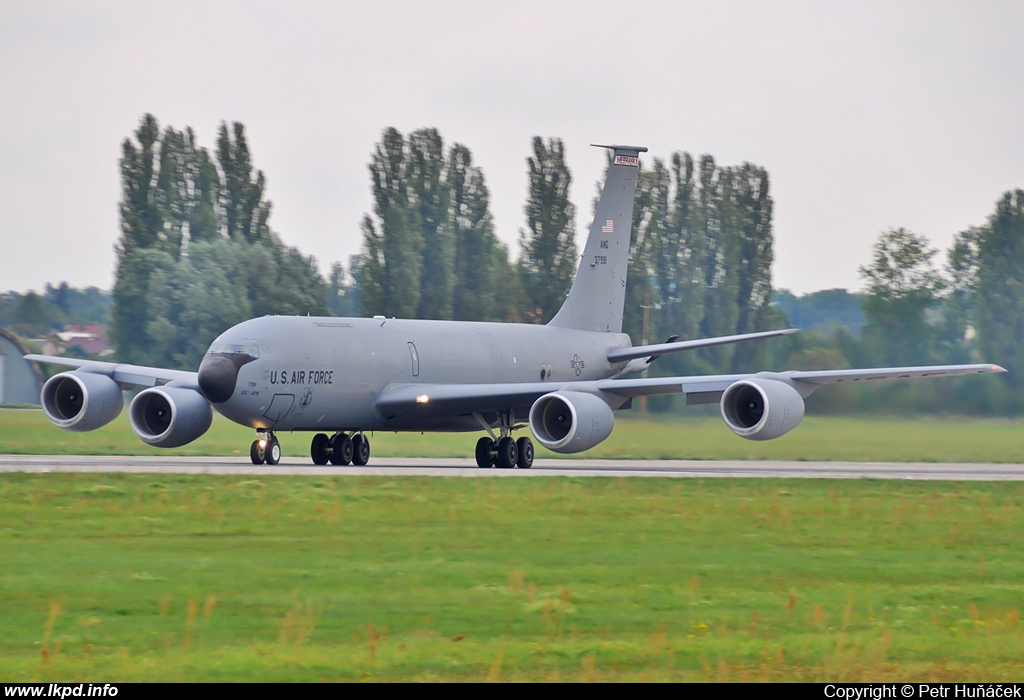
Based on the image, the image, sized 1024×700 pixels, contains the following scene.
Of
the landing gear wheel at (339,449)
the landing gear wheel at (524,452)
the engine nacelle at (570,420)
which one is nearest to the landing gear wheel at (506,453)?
the landing gear wheel at (524,452)

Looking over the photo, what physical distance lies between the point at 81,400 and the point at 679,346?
46.7ft

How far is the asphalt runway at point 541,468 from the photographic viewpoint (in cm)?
2755

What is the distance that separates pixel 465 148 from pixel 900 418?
35607mm

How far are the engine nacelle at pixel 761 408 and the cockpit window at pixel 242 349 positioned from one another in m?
9.47

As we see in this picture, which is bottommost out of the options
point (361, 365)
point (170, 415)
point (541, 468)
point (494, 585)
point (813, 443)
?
point (494, 585)

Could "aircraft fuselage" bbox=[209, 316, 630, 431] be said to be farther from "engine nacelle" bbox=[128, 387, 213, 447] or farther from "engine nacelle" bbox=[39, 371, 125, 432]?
"engine nacelle" bbox=[39, 371, 125, 432]

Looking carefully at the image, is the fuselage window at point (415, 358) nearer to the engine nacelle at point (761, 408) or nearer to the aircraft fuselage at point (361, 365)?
the aircraft fuselage at point (361, 365)

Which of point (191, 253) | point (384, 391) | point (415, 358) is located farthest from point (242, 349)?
Answer: point (191, 253)

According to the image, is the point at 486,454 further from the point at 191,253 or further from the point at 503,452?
the point at 191,253

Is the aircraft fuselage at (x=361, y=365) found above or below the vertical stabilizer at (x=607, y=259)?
below

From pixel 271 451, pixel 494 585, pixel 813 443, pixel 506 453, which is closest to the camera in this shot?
pixel 494 585

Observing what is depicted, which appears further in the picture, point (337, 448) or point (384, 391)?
point (337, 448)

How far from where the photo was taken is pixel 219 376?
94.4ft

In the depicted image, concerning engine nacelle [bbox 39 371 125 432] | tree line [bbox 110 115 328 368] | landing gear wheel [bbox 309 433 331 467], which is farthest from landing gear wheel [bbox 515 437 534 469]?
tree line [bbox 110 115 328 368]
